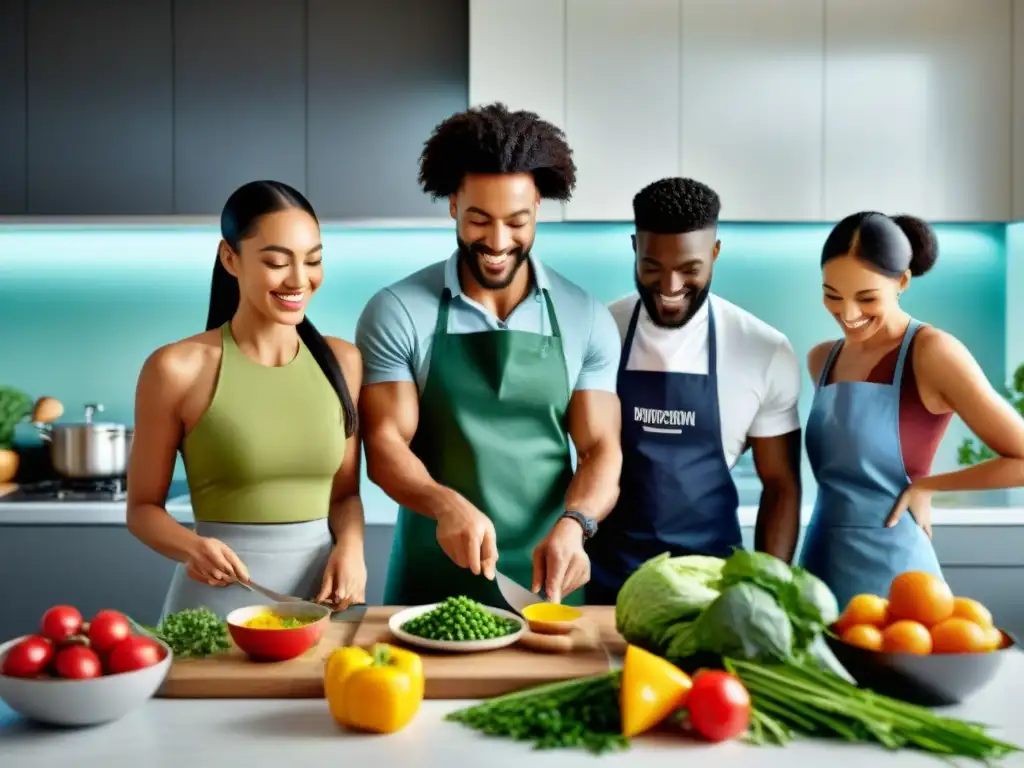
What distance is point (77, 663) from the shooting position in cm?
133

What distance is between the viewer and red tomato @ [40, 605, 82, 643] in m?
1.40

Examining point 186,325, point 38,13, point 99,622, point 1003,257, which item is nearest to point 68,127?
point 38,13

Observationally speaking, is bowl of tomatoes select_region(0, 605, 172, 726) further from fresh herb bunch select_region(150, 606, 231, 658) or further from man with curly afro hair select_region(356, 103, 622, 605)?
man with curly afro hair select_region(356, 103, 622, 605)

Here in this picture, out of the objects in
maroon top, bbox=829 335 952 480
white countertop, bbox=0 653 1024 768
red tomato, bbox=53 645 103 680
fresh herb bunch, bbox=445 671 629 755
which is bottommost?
white countertop, bbox=0 653 1024 768

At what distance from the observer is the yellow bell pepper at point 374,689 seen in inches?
52.3

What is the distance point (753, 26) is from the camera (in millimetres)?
3252

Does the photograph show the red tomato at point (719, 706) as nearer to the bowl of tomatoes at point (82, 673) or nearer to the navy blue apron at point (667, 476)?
the bowl of tomatoes at point (82, 673)

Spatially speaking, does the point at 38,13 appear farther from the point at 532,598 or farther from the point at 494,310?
the point at 532,598

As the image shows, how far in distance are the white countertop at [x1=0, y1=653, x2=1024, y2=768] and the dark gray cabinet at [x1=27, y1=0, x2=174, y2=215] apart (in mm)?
2267

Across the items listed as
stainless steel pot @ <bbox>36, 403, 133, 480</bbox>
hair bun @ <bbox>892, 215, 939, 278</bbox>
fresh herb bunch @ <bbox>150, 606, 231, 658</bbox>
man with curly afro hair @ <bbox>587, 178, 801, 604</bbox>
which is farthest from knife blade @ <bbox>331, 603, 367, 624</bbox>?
stainless steel pot @ <bbox>36, 403, 133, 480</bbox>

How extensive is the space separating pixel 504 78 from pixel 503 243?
58.1 inches

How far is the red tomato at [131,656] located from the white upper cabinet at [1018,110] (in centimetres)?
293

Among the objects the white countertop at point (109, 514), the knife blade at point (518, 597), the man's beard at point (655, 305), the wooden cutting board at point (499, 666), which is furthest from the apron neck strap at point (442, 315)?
the white countertop at point (109, 514)

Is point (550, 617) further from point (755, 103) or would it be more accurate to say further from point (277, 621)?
point (755, 103)
